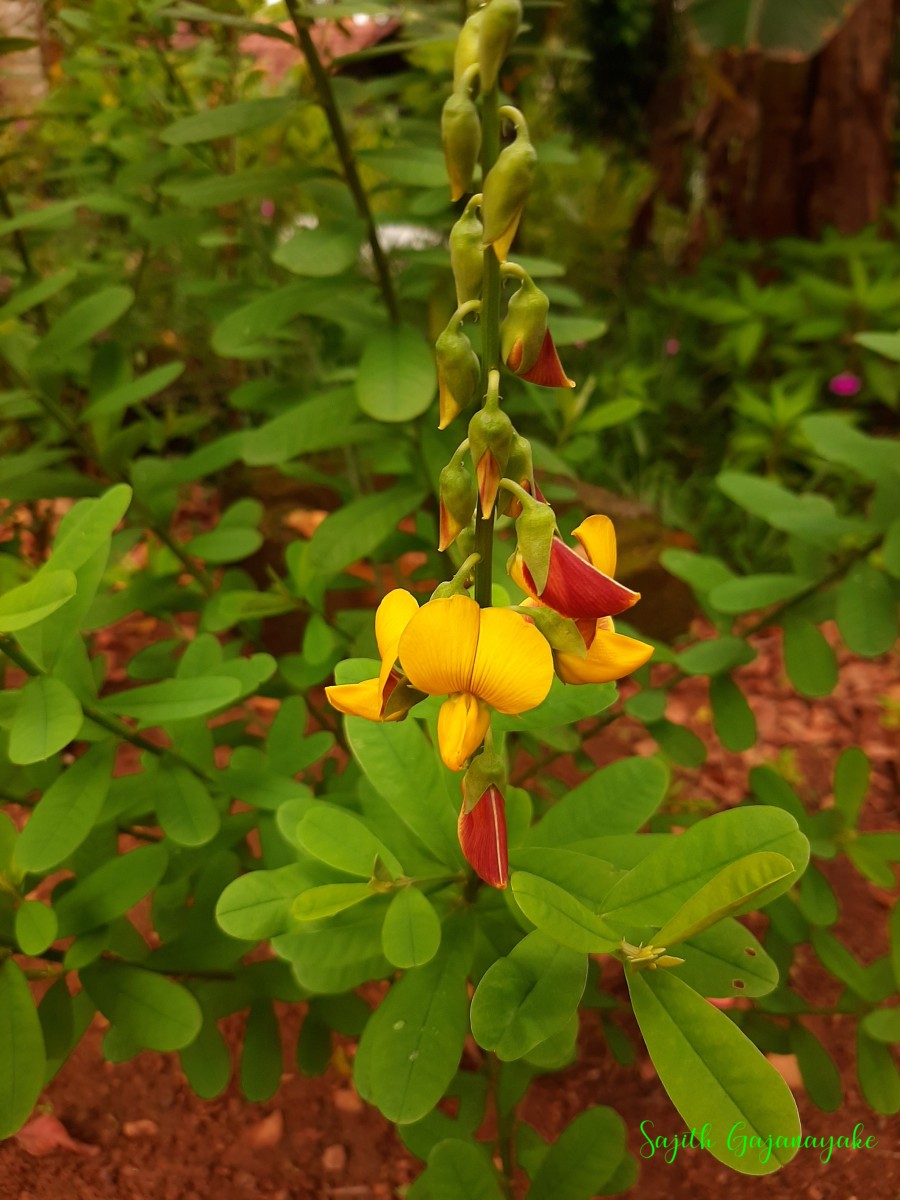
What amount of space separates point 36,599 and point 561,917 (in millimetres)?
590

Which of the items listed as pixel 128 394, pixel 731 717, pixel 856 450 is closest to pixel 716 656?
pixel 731 717

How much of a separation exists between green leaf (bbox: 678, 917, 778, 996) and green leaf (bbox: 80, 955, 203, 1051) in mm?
567

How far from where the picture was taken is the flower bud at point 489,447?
0.61m

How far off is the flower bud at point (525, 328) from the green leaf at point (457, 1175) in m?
0.79

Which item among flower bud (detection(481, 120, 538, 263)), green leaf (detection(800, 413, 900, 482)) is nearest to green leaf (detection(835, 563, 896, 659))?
green leaf (detection(800, 413, 900, 482))

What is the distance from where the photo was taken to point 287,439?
51.9 inches

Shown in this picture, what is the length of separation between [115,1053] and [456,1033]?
50 centimetres

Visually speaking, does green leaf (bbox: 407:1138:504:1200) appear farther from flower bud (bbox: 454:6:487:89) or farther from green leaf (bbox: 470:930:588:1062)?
flower bud (bbox: 454:6:487:89)

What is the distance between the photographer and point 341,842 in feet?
2.69

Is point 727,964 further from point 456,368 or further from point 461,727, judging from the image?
point 456,368

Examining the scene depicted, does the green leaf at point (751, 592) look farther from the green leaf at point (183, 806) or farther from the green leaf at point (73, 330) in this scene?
the green leaf at point (73, 330)

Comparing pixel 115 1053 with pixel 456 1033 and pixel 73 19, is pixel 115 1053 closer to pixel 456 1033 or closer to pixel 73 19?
pixel 456 1033

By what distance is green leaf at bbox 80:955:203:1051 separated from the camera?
36.9 inches

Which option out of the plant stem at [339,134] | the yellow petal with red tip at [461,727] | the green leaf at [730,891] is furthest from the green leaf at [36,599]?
the plant stem at [339,134]
